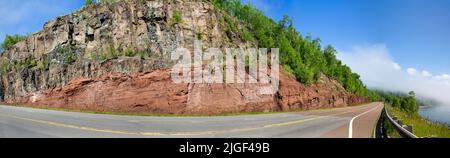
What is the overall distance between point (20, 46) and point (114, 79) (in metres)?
34.7

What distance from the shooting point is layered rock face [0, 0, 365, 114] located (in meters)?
31.5

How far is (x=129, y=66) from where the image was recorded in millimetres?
34156

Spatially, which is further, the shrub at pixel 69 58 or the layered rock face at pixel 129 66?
the shrub at pixel 69 58

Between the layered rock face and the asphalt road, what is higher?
the layered rock face

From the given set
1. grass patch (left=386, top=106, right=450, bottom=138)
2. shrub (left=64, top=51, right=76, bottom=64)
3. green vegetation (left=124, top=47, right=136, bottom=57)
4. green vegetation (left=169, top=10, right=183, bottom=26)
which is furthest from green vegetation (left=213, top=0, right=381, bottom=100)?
grass patch (left=386, top=106, right=450, bottom=138)

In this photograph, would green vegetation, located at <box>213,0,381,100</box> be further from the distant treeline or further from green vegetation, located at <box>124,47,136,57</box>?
green vegetation, located at <box>124,47,136,57</box>

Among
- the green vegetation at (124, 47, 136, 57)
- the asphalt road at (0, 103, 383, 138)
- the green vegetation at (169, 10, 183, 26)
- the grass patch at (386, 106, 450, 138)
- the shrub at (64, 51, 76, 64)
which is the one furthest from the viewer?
the shrub at (64, 51, 76, 64)

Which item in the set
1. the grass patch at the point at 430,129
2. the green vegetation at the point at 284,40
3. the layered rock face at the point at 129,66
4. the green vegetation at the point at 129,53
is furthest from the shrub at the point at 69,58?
the grass patch at the point at 430,129

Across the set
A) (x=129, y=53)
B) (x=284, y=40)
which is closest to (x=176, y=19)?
(x=129, y=53)

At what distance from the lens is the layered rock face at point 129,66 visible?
103ft

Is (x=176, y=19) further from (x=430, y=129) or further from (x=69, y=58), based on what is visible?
(x=430, y=129)

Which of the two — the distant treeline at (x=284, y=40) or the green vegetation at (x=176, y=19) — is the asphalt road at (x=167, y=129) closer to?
the green vegetation at (x=176, y=19)
